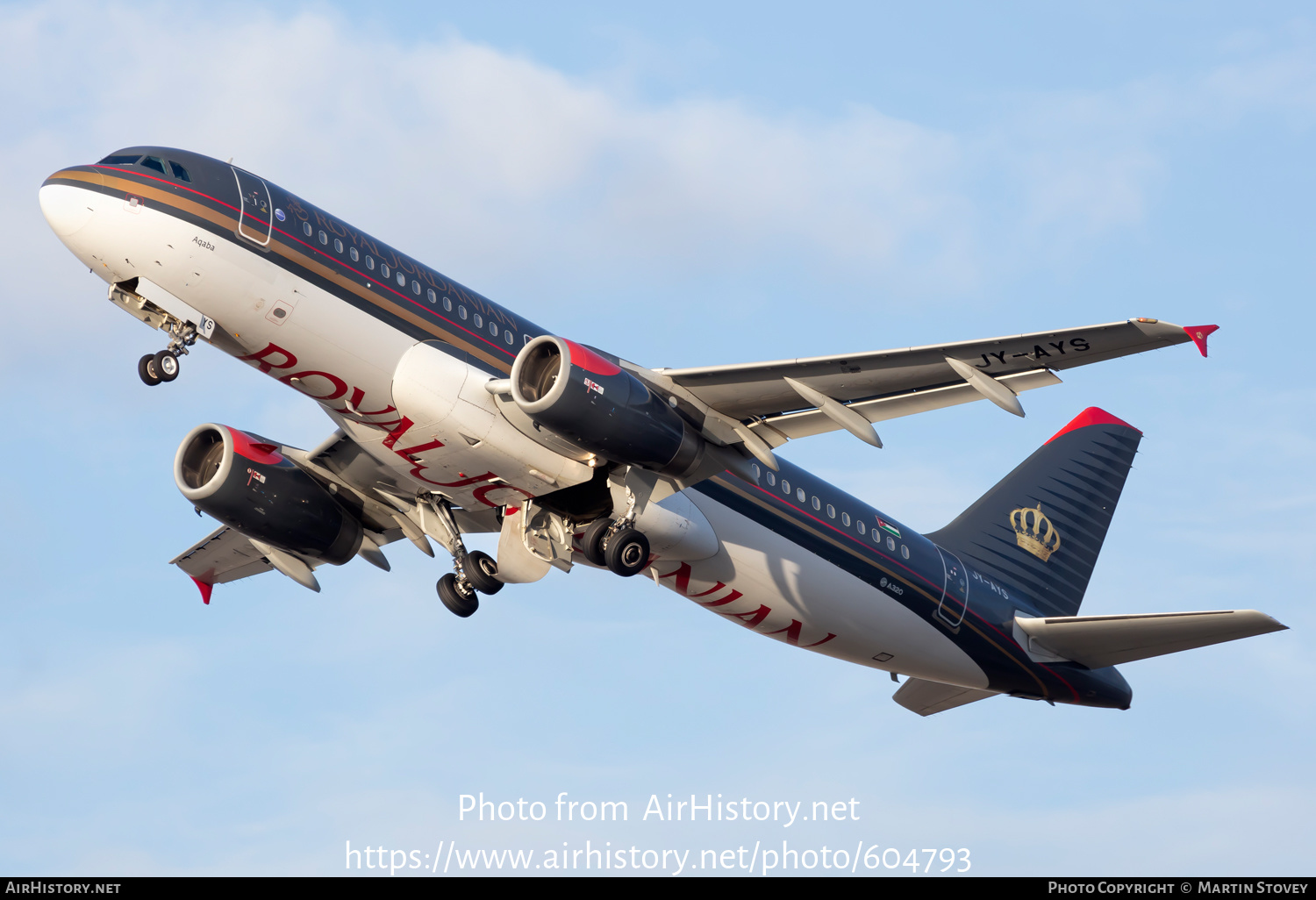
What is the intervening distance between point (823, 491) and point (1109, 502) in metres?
11.0

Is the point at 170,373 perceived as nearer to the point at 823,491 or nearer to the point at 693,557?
the point at 693,557

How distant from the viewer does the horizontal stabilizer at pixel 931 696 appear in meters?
33.3

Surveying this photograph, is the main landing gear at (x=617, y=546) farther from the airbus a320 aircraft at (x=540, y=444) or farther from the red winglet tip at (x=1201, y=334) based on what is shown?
the red winglet tip at (x=1201, y=334)

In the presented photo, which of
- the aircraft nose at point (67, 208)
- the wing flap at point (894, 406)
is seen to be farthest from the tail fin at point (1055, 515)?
the aircraft nose at point (67, 208)

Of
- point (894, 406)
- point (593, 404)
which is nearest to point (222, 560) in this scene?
point (593, 404)

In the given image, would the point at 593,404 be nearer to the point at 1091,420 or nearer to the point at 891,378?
the point at 891,378

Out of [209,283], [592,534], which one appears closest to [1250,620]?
[592,534]

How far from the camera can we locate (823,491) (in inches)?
1162

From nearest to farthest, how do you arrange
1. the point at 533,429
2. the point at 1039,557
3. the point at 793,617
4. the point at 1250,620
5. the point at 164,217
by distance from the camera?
the point at 164,217 → the point at 533,429 → the point at 1250,620 → the point at 793,617 → the point at 1039,557

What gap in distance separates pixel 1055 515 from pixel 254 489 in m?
20.2

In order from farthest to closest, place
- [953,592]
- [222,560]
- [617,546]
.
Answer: [222,560], [953,592], [617,546]

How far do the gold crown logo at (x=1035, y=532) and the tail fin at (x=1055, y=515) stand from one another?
0.02m

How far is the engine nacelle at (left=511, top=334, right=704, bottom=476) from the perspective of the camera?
22.7 m

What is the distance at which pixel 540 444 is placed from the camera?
24359mm
